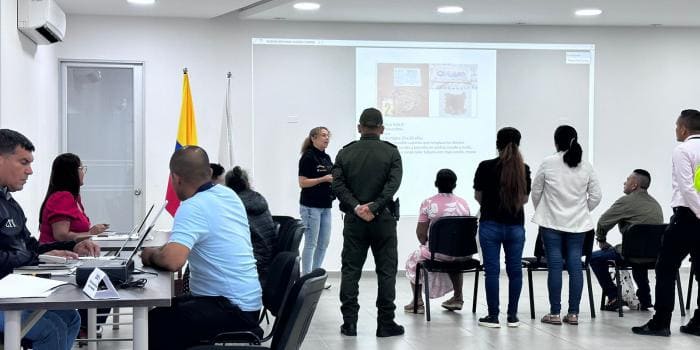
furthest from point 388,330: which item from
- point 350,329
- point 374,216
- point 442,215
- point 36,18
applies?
point 36,18

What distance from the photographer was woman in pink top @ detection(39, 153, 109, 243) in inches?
190

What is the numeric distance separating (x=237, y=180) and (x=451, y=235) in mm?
1675

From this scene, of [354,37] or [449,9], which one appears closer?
[449,9]

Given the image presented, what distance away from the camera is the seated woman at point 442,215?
6344 millimetres

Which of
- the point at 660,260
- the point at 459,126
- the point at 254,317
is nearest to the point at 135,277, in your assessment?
the point at 254,317

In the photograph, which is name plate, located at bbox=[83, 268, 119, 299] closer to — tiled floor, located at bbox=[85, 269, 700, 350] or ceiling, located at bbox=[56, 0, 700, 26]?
tiled floor, located at bbox=[85, 269, 700, 350]

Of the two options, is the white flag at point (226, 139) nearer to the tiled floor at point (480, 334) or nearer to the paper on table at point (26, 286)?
the tiled floor at point (480, 334)

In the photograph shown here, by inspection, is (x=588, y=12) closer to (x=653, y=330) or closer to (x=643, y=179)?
(x=643, y=179)

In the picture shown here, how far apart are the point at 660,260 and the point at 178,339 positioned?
3.57 metres

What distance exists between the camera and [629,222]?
21.4ft

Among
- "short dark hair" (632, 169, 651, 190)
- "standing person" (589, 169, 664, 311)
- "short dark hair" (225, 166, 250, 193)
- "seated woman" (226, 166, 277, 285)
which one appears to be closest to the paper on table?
"seated woman" (226, 166, 277, 285)

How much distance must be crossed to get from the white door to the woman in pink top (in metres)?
3.52

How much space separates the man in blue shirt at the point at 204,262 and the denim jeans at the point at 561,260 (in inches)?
124

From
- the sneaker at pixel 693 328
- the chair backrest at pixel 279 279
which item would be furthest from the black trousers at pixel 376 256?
the sneaker at pixel 693 328
